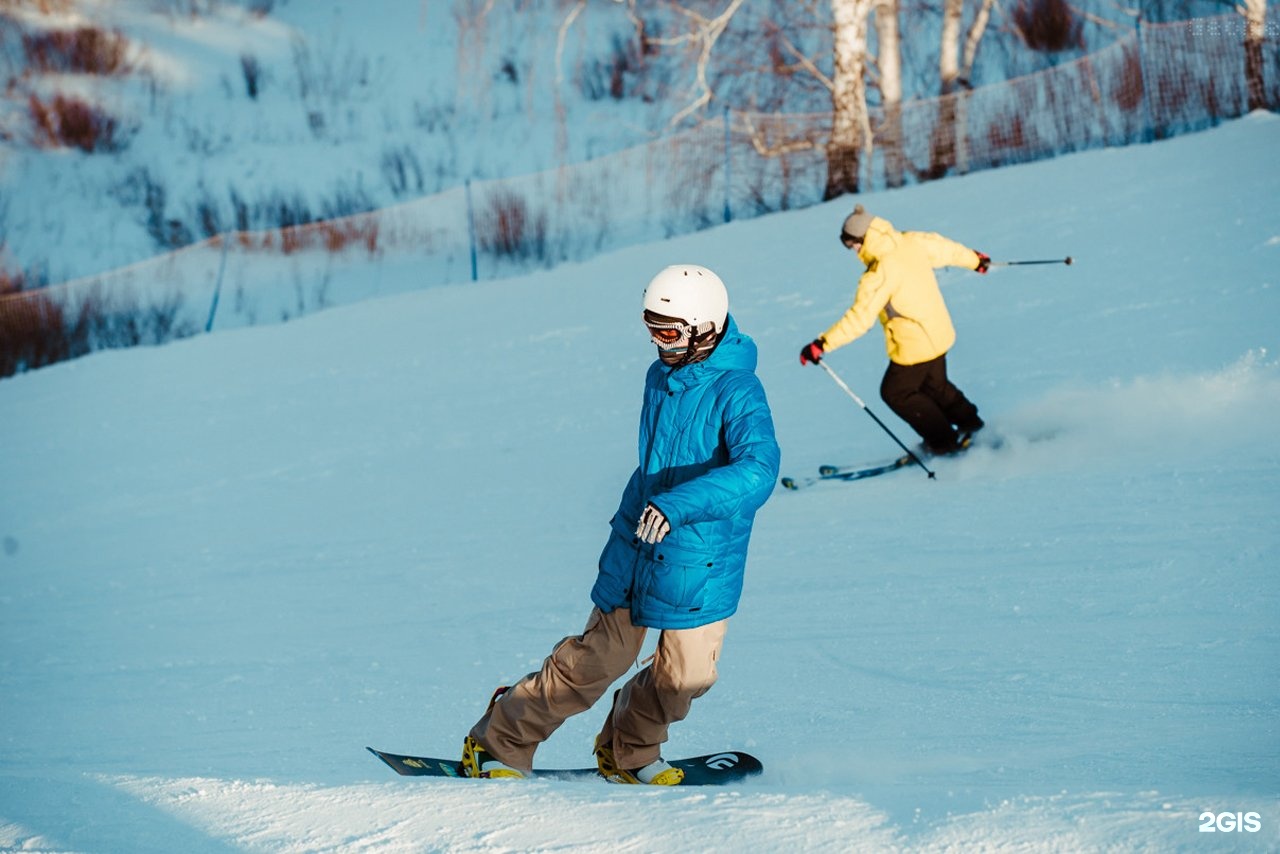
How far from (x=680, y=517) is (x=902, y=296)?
4.05 m

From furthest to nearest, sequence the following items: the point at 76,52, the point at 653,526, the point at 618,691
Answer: the point at 76,52 < the point at 618,691 < the point at 653,526

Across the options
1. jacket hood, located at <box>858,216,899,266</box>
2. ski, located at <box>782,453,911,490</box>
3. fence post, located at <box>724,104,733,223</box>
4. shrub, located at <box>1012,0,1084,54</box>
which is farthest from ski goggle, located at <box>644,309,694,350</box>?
shrub, located at <box>1012,0,1084,54</box>

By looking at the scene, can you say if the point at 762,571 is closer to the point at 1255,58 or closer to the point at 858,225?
the point at 858,225

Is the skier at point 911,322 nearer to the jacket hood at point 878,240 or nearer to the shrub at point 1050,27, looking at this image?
the jacket hood at point 878,240

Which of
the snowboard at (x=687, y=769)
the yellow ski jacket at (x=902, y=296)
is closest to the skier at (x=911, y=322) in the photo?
the yellow ski jacket at (x=902, y=296)

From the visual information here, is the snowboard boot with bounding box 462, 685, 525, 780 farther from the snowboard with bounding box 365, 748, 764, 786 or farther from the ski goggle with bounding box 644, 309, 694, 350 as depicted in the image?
the ski goggle with bounding box 644, 309, 694, 350

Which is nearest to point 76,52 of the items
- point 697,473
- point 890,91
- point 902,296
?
point 890,91

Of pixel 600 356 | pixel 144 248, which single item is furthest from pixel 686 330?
pixel 144 248

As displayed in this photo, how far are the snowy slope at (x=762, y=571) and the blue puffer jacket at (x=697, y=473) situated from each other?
1.63 feet

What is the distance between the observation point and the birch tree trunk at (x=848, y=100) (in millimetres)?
14539

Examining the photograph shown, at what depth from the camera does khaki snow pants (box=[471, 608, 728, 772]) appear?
3.45 m

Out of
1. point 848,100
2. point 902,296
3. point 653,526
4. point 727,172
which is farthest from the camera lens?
point 727,172

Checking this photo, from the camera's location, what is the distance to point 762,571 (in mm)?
6148

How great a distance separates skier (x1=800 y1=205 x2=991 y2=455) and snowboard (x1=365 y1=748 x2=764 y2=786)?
314 centimetres
